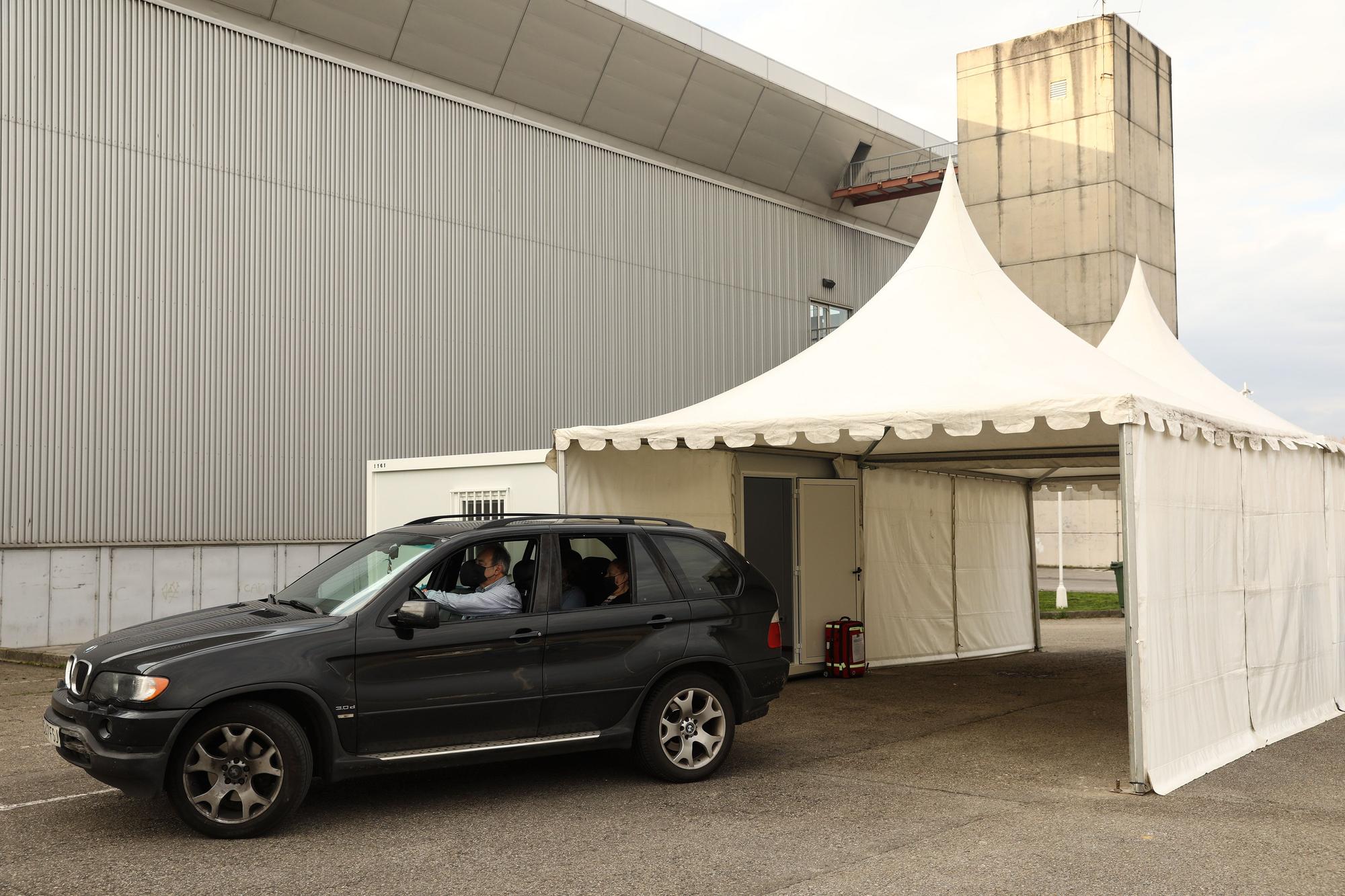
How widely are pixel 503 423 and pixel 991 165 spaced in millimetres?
13350

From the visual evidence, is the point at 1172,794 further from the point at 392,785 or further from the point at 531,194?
the point at 531,194

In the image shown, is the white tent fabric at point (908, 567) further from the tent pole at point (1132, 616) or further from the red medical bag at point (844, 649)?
the tent pole at point (1132, 616)

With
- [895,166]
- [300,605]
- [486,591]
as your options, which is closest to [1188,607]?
[486,591]

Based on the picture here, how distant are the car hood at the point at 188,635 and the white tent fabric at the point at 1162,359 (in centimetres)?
983

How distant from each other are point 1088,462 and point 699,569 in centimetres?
818

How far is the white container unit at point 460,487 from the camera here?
39.4 feet

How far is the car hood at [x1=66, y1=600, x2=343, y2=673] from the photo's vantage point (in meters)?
6.47

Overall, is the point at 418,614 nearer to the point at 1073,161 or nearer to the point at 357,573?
the point at 357,573

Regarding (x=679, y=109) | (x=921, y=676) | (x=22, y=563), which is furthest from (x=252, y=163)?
(x=921, y=676)

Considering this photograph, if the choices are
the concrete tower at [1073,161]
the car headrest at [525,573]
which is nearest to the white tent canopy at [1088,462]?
the car headrest at [525,573]

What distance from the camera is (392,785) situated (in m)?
7.96

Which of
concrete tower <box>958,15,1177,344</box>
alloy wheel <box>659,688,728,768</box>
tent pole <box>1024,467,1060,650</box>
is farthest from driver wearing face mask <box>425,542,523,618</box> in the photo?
concrete tower <box>958,15,1177,344</box>

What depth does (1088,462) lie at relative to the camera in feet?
48.9

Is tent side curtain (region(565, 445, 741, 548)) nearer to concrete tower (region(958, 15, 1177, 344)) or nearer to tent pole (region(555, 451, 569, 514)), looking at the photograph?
tent pole (region(555, 451, 569, 514))
